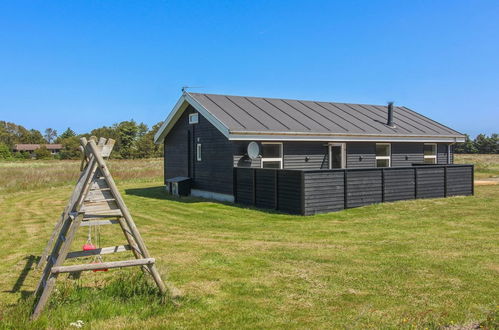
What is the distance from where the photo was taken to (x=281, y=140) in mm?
16422

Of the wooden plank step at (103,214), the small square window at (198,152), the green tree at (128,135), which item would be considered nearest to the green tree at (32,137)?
the green tree at (128,135)

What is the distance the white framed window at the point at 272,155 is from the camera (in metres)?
16.9

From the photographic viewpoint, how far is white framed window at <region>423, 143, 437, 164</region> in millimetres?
22062

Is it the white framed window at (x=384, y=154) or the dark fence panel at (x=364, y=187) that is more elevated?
the white framed window at (x=384, y=154)

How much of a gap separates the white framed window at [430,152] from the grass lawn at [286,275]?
999 centimetres

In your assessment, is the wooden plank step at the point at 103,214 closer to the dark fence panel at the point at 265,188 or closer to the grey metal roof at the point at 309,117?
the dark fence panel at the point at 265,188

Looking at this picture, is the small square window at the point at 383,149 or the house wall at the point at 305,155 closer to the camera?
the house wall at the point at 305,155

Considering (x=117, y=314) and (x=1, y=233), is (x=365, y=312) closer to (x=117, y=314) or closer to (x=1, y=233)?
(x=117, y=314)

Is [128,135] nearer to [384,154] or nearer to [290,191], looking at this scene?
[384,154]

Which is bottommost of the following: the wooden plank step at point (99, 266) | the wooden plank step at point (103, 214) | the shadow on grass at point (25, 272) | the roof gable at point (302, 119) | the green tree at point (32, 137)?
the shadow on grass at point (25, 272)

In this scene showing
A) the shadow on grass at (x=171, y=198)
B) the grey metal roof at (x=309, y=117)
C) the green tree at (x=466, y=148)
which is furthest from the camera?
the green tree at (x=466, y=148)

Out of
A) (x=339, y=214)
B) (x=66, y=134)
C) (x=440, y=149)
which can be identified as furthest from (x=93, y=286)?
(x=66, y=134)

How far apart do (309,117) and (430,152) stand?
7.56m

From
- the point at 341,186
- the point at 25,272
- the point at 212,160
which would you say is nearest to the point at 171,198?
the point at 212,160
